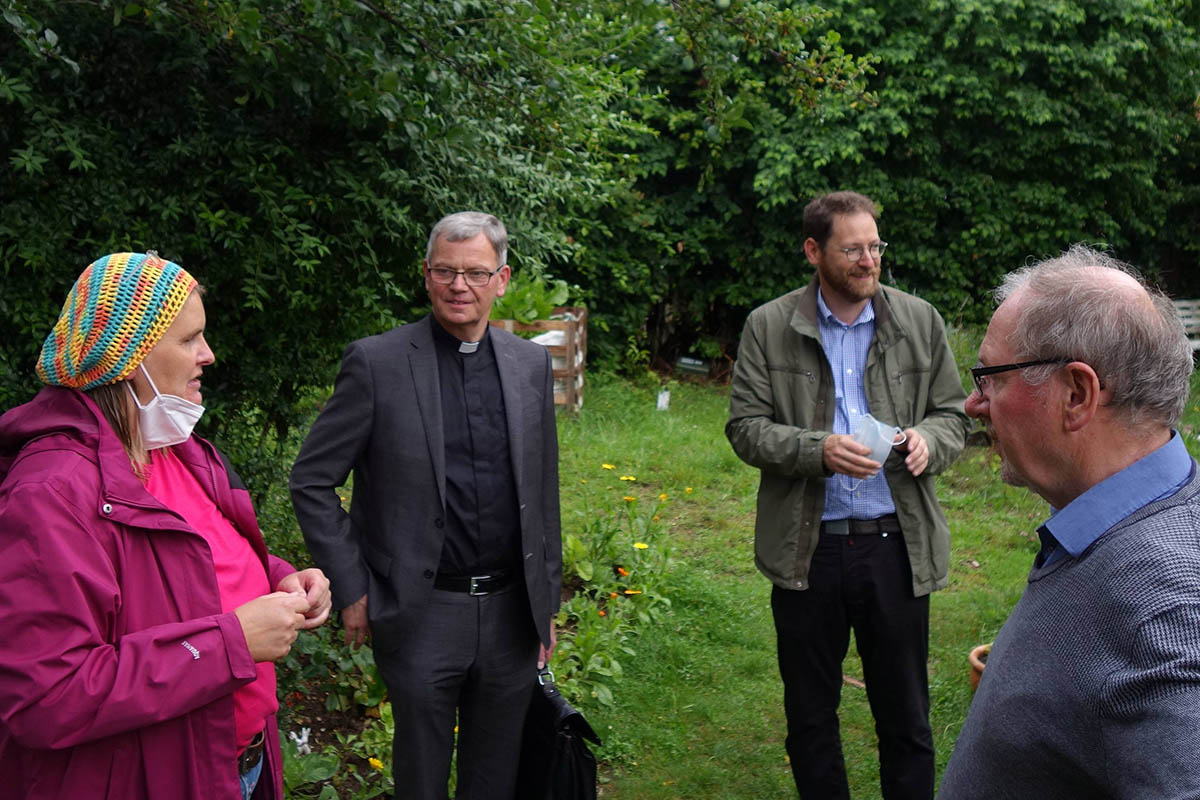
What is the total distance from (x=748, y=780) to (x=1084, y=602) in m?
2.93

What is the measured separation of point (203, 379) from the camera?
4.07m

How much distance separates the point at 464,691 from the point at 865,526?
1.42 meters

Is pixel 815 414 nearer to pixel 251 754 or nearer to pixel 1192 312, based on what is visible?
pixel 251 754

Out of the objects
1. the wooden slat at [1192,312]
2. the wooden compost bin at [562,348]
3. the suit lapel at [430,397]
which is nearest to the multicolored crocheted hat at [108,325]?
the suit lapel at [430,397]

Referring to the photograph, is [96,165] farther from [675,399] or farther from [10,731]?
[675,399]

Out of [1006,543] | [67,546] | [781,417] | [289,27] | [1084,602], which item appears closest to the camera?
[1084,602]

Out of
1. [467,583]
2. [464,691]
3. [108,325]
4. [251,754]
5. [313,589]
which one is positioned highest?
[108,325]

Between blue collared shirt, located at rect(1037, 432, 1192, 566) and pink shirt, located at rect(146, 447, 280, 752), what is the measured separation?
5.49 feet

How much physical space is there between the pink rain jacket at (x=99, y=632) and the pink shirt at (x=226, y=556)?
161mm

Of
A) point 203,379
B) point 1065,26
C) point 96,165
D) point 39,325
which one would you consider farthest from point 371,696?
point 1065,26

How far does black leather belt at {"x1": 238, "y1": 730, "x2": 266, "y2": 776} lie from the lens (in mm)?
2408

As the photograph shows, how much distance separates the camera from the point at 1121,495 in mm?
1595

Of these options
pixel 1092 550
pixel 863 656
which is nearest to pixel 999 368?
pixel 1092 550

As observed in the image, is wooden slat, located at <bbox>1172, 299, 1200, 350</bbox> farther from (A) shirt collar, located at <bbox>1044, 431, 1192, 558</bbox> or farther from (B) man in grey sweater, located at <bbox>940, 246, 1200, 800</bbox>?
(A) shirt collar, located at <bbox>1044, 431, 1192, 558</bbox>
